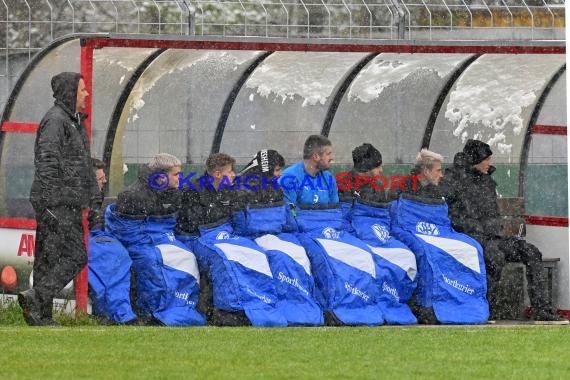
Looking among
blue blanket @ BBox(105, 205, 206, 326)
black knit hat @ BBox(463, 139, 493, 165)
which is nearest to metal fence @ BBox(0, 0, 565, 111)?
black knit hat @ BBox(463, 139, 493, 165)

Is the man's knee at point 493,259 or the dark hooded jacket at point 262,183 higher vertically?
the dark hooded jacket at point 262,183

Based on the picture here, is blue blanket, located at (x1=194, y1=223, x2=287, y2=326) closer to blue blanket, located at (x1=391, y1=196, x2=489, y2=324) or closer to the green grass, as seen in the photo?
the green grass

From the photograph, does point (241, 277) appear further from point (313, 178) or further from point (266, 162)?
point (313, 178)

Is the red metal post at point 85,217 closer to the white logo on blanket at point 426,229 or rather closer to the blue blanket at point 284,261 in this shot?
the blue blanket at point 284,261

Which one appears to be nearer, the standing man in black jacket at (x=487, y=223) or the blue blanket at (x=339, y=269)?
the blue blanket at (x=339, y=269)

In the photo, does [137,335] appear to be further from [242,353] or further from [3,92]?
[3,92]

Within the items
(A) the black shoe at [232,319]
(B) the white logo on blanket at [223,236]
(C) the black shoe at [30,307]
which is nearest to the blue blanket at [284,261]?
(B) the white logo on blanket at [223,236]

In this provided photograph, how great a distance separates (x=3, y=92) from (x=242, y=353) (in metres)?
4.84

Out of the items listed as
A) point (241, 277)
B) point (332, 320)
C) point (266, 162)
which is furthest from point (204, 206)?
point (332, 320)

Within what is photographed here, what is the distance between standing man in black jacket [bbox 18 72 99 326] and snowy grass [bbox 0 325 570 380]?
0.33 metres

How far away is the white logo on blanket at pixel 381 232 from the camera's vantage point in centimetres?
1359

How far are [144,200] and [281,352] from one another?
3.13 m

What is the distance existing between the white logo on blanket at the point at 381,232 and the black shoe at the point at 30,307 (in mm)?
3066

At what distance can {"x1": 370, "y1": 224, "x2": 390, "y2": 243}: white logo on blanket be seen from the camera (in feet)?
44.6
